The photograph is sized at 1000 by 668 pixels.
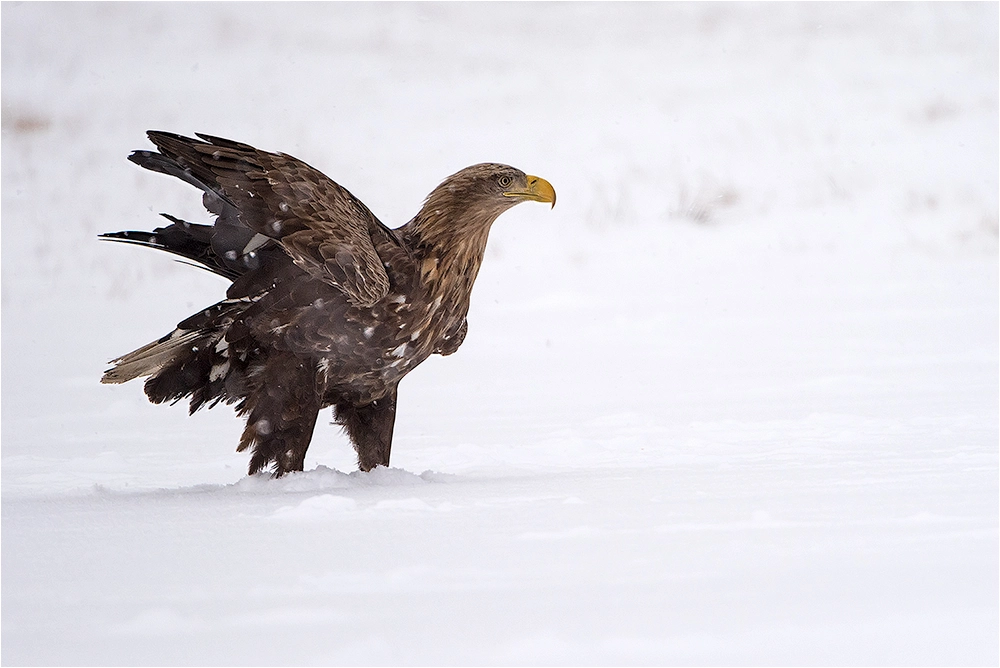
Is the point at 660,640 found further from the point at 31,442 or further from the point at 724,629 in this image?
the point at 31,442

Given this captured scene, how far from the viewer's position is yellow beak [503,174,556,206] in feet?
13.0

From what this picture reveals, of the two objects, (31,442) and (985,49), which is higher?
(985,49)

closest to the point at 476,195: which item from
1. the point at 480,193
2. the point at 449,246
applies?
the point at 480,193

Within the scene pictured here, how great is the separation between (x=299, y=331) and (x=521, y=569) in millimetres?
1379

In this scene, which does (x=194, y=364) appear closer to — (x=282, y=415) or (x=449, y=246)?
(x=282, y=415)

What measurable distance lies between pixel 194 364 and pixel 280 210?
669mm

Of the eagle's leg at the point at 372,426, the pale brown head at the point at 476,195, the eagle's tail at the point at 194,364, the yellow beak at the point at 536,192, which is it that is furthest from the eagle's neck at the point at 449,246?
the eagle's tail at the point at 194,364

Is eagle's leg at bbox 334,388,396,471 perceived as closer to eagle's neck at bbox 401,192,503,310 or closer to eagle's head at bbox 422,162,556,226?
eagle's neck at bbox 401,192,503,310

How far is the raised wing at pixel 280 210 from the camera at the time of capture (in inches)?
144

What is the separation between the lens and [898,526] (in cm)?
296

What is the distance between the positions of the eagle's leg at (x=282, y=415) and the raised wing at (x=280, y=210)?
0.32 meters

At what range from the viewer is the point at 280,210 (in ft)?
12.1

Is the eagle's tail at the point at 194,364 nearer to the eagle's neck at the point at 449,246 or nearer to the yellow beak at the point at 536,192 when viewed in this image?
the eagle's neck at the point at 449,246

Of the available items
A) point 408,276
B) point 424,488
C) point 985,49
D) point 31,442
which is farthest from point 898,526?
point 985,49
